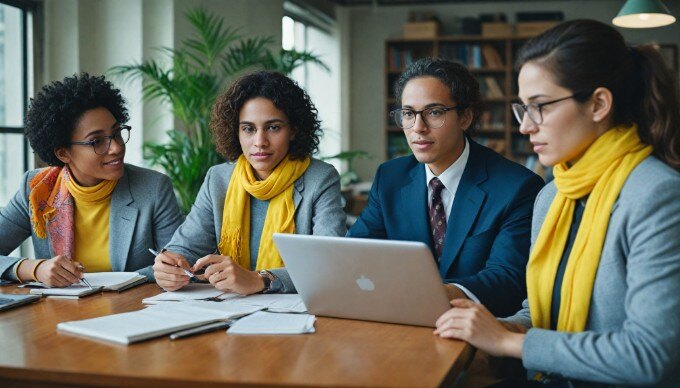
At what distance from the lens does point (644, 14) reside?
14.7 feet

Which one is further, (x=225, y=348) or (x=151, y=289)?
(x=151, y=289)

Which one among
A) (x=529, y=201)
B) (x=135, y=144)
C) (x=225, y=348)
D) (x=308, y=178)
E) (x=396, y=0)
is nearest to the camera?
(x=225, y=348)

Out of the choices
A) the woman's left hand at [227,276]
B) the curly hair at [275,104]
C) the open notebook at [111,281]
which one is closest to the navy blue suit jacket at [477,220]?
the curly hair at [275,104]

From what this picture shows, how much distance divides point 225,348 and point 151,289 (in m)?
0.72

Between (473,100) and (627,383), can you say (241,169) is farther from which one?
(627,383)

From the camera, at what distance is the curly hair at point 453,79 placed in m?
2.22

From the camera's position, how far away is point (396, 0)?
8398mm

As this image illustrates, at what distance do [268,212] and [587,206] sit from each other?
1.20 meters

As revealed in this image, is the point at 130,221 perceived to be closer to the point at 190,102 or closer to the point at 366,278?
the point at 366,278

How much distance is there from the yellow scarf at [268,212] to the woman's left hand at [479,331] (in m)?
0.96

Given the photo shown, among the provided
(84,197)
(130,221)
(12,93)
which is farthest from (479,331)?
(12,93)

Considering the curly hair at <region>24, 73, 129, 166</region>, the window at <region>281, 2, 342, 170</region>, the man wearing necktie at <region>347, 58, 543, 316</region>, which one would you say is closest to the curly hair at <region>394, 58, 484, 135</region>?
the man wearing necktie at <region>347, 58, 543, 316</region>

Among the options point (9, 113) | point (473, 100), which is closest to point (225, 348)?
point (473, 100)

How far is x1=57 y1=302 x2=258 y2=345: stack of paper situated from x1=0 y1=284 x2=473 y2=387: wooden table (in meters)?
0.02
